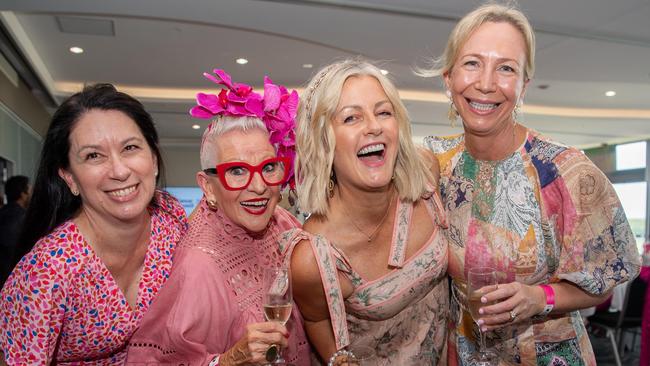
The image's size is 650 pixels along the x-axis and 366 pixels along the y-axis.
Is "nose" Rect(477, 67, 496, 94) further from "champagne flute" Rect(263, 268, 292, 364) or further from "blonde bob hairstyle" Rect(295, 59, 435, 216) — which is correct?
"champagne flute" Rect(263, 268, 292, 364)

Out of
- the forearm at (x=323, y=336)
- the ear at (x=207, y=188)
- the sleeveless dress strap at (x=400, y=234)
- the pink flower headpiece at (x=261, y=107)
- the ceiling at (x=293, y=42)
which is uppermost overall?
the ceiling at (x=293, y=42)

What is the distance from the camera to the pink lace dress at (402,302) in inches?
81.4

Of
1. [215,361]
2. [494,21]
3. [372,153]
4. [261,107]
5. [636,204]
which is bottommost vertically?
[215,361]

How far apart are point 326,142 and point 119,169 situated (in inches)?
28.9

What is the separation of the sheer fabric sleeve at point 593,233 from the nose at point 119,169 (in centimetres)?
152

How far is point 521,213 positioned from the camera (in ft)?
6.69

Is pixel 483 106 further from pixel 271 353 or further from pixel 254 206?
pixel 271 353

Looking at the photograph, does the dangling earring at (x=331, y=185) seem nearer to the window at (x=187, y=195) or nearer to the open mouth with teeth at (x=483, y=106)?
the open mouth with teeth at (x=483, y=106)

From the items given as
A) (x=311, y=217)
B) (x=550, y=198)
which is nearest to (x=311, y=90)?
(x=311, y=217)

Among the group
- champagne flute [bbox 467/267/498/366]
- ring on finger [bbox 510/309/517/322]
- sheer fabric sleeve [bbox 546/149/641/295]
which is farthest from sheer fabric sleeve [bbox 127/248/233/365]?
sheer fabric sleeve [bbox 546/149/641/295]

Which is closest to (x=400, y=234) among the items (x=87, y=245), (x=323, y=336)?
(x=323, y=336)

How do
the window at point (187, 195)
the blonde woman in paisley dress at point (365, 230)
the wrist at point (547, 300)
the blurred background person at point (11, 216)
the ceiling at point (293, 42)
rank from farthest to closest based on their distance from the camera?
the window at point (187, 195)
the ceiling at point (293, 42)
the blurred background person at point (11, 216)
the blonde woman in paisley dress at point (365, 230)
the wrist at point (547, 300)

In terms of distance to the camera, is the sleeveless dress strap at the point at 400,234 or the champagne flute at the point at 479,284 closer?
the champagne flute at the point at 479,284

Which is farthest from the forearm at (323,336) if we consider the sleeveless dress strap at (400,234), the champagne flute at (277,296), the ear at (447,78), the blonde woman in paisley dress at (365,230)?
the ear at (447,78)
